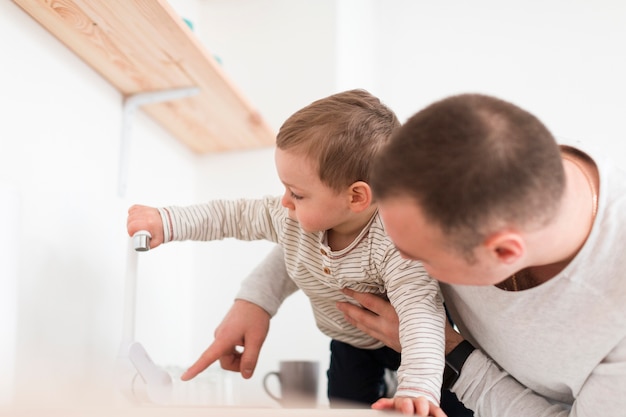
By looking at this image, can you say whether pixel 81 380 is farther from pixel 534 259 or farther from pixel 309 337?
pixel 534 259

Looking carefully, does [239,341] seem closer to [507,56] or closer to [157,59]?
[157,59]

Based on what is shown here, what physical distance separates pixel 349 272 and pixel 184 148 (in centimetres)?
84

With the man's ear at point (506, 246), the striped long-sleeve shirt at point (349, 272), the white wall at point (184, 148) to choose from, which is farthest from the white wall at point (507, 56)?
the man's ear at point (506, 246)

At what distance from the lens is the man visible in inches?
26.5

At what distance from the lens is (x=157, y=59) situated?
1244 mm

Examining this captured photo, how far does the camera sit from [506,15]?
6.68 feet

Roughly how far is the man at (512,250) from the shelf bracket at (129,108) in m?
0.57

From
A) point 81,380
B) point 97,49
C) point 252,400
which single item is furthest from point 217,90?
point 252,400

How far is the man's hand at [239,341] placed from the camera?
114cm

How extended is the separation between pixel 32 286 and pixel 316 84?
939mm

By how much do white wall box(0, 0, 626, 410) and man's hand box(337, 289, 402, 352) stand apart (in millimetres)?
501

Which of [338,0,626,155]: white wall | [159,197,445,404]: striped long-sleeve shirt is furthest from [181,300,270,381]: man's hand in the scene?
[338,0,626,155]: white wall

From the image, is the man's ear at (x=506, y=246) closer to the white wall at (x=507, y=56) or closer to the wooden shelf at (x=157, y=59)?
the wooden shelf at (x=157, y=59)

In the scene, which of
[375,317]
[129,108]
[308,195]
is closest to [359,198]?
[308,195]
